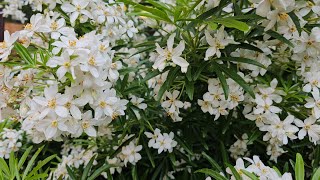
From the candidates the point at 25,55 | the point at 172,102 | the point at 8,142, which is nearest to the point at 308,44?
the point at 172,102

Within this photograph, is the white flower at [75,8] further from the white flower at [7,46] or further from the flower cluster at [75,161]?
the flower cluster at [75,161]

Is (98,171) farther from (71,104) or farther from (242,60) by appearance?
(242,60)

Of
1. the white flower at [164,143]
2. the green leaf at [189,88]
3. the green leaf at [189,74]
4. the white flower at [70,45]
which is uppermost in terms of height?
the white flower at [70,45]

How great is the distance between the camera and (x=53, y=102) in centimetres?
93

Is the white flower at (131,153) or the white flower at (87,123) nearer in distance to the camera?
the white flower at (87,123)

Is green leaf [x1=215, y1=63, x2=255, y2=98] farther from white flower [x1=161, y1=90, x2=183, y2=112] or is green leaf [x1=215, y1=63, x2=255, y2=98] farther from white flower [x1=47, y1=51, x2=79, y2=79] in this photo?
white flower [x1=47, y1=51, x2=79, y2=79]

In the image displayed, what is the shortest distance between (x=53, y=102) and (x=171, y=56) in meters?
0.34

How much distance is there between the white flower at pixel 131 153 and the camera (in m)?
1.32

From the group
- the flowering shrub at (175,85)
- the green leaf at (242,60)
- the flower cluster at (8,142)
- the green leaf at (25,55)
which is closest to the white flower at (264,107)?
the flowering shrub at (175,85)

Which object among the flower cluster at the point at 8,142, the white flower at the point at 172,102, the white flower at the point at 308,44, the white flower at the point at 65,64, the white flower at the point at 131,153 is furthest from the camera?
the flower cluster at the point at 8,142

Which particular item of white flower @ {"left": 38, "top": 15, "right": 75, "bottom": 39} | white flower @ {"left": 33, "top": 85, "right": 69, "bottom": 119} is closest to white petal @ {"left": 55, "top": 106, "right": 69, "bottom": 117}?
white flower @ {"left": 33, "top": 85, "right": 69, "bottom": 119}

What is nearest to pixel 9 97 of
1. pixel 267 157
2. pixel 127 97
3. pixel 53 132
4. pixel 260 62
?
pixel 53 132

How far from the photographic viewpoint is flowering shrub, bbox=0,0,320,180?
3.14 ft

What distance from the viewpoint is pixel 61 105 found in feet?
3.07
